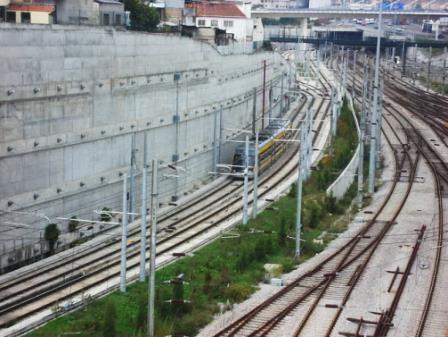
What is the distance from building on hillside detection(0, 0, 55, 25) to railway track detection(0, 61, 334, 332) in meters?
8.81

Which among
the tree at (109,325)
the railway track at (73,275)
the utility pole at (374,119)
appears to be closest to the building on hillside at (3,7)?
the railway track at (73,275)

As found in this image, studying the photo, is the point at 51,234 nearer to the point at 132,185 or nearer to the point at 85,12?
the point at 132,185

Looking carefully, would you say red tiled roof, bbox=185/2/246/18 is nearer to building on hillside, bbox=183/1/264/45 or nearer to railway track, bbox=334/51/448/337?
building on hillside, bbox=183/1/264/45

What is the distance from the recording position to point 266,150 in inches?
1746

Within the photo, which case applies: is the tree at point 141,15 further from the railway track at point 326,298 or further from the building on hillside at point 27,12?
the railway track at point 326,298

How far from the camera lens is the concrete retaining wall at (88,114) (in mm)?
26953

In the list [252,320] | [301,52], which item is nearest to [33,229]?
[252,320]

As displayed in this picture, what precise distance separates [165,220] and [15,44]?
31.7 ft

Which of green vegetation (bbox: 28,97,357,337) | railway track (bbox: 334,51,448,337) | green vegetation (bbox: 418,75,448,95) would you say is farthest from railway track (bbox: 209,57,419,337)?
green vegetation (bbox: 418,75,448,95)

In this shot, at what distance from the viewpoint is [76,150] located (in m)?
30.0

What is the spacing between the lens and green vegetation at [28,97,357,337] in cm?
2067

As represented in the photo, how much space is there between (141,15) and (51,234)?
904 inches

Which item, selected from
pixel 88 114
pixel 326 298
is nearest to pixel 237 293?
pixel 326 298

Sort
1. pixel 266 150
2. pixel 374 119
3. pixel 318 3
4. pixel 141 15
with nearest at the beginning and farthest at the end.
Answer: pixel 374 119, pixel 266 150, pixel 141 15, pixel 318 3
